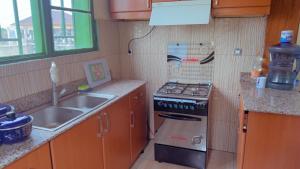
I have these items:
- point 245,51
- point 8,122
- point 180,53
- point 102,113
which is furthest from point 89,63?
point 245,51

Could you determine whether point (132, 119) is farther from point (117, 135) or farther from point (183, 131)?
point (183, 131)

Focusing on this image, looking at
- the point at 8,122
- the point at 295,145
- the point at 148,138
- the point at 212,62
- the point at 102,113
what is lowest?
the point at 148,138

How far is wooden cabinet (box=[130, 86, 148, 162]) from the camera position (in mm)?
2299

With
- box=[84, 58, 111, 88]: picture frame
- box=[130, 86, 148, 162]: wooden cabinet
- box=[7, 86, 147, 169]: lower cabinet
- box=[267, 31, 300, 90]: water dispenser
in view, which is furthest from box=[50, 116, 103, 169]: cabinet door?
box=[267, 31, 300, 90]: water dispenser

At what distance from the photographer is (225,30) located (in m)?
2.37

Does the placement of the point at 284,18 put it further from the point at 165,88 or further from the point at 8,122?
the point at 8,122

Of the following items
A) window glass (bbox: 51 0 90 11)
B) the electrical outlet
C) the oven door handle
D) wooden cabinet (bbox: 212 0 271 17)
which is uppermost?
window glass (bbox: 51 0 90 11)

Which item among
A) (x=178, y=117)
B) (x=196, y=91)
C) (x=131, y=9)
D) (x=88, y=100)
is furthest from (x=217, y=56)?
(x=88, y=100)

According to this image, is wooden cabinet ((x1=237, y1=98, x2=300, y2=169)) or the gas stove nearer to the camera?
wooden cabinet ((x1=237, y1=98, x2=300, y2=169))

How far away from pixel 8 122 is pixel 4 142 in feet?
0.37

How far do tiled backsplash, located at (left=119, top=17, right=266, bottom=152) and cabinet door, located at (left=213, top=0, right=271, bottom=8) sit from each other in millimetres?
A: 353

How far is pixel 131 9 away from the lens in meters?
2.34

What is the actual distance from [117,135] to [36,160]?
0.88 meters

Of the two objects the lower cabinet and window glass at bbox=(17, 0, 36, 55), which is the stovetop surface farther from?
window glass at bbox=(17, 0, 36, 55)
